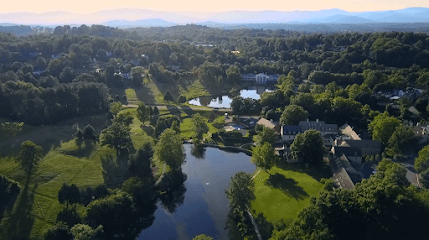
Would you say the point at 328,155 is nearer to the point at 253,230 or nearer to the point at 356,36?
the point at 253,230

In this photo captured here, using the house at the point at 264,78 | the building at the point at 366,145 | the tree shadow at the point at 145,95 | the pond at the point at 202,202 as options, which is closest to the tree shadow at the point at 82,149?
the pond at the point at 202,202

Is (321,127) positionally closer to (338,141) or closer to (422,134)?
(338,141)

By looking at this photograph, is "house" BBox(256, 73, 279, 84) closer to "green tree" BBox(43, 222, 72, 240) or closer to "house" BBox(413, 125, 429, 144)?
"house" BBox(413, 125, 429, 144)

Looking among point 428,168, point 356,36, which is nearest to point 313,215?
point 428,168

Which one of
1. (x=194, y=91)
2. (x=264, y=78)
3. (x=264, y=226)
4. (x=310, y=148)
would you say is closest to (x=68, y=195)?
(x=264, y=226)

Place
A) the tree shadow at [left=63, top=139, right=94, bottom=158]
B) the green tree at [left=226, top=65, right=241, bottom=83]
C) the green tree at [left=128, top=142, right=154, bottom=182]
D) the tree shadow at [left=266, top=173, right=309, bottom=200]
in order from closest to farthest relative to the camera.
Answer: the tree shadow at [left=266, top=173, right=309, bottom=200] → the green tree at [left=128, top=142, right=154, bottom=182] → the tree shadow at [left=63, top=139, right=94, bottom=158] → the green tree at [left=226, top=65, right=241, bottom=83]

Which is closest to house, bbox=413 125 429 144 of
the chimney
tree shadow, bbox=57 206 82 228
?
the chimney
